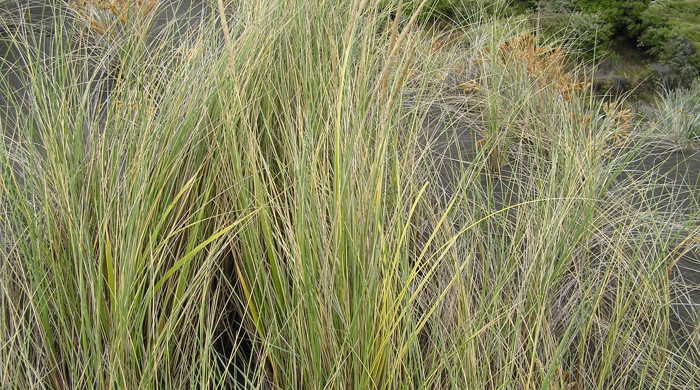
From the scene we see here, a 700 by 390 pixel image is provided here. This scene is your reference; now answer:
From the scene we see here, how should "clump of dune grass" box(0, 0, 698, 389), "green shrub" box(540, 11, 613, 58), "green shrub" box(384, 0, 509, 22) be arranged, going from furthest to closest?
"green shrub" box(540, 11, 613, 58) → "green shrub" box(384, 0, 509, 22) → "clump of dune grass" box(0, 0, 698, 389)

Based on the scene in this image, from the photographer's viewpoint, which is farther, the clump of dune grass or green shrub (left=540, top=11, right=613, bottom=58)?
green shrub (left=540, top=11, right=613, bottom=58)

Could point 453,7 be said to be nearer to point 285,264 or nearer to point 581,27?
point 581,27

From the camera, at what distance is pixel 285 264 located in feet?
5.73

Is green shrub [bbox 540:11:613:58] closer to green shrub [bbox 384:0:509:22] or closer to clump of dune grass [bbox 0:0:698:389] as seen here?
green shrub [bbox 384:0:509:22]

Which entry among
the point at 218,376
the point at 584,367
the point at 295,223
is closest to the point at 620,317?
the point at 584,367

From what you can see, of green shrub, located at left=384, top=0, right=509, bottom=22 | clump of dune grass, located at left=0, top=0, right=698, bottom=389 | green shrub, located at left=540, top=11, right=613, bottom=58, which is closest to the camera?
clump of dune grass, located at left=0, top=0, right=698, bottom=389

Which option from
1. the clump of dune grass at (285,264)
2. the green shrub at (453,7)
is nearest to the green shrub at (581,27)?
the green shrub at (453,7)

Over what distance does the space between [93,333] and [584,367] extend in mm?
1170

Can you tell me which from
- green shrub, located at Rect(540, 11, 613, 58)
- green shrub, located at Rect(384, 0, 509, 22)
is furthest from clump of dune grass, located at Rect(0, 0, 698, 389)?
green shrub, located at Rect(540, 11, 613, 58)

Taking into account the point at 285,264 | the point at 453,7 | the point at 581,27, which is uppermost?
the point at 453,7

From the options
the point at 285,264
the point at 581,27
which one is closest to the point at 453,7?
the point at 581,27

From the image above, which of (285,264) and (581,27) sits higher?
(285,264)

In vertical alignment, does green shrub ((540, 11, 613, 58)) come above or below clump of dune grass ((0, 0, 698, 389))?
below

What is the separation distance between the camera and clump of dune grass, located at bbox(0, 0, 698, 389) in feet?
4.76
